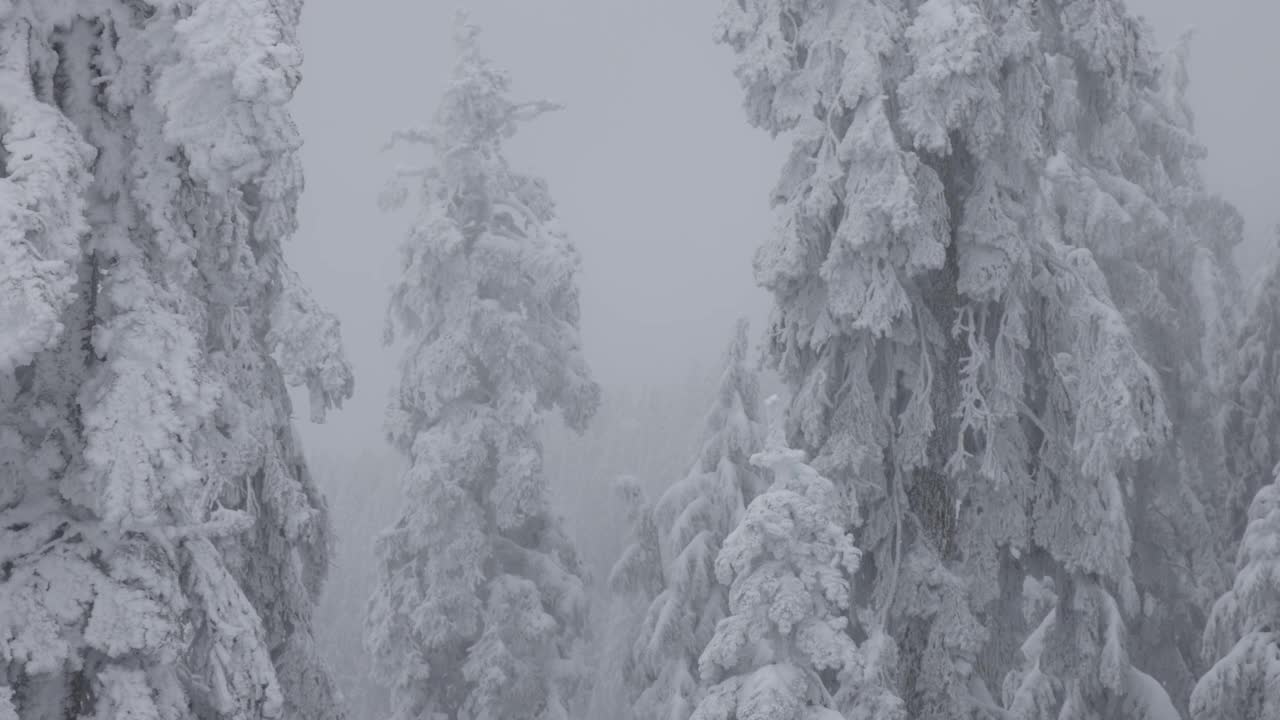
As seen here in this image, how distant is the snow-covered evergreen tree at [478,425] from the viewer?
17281 millimetres

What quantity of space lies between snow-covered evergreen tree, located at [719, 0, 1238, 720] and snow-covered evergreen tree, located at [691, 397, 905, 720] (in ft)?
5.45

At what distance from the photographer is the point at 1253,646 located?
11.3 m

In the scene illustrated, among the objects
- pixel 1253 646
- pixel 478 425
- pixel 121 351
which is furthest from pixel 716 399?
pixel 121 351

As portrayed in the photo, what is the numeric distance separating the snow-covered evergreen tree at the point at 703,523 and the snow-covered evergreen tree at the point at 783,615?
7870 mm

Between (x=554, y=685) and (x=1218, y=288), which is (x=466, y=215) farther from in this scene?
(x=1218, y=288)

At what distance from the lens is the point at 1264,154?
87.6 metres

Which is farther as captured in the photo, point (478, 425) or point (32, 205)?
point (478, 425)

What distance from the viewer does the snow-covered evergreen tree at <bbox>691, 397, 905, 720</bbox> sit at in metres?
7.80

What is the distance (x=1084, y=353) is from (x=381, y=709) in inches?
717

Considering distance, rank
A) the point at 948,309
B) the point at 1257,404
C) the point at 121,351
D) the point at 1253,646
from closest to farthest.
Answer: the point at 121,351 < the point at 948,309 < the point at 1253,646 < the point at 1257,404

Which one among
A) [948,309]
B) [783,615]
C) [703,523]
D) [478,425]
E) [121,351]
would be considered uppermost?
[948,309]

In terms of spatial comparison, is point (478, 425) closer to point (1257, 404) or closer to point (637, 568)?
point (637, 568)

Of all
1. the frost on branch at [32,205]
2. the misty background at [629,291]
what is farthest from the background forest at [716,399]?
the misty background at [629,291]

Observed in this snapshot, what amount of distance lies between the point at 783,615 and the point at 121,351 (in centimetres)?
446
